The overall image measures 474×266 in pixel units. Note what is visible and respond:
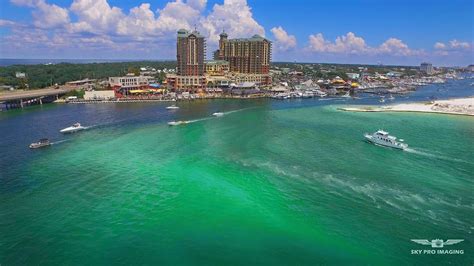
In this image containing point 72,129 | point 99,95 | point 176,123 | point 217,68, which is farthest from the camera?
point 217,68

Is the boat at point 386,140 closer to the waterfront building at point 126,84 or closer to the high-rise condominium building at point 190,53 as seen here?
the high-rise condominium building at point 190,53

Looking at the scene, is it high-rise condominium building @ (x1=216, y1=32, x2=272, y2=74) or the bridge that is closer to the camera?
the bridge

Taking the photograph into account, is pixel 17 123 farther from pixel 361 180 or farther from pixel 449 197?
pixel 449 197

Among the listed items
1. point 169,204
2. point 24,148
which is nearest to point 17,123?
point 24,148

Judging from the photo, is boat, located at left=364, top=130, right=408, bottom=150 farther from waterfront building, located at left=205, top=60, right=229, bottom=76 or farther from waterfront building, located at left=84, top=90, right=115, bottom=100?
waterfront building, located at left=205, top=60, right=229, bottom=76

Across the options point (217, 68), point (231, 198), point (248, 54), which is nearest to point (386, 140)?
point (231, 198)

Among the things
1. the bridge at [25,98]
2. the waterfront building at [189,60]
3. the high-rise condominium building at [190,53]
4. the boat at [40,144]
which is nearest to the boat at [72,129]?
the boat at [40,144]

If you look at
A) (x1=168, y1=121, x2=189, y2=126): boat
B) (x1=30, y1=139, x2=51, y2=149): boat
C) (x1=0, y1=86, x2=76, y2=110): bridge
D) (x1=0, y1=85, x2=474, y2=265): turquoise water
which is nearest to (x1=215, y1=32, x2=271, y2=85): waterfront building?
(x1=0, y1=86, x2=76, y2=110): bridge

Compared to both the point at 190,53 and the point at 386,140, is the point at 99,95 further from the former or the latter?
the point at 386,140
